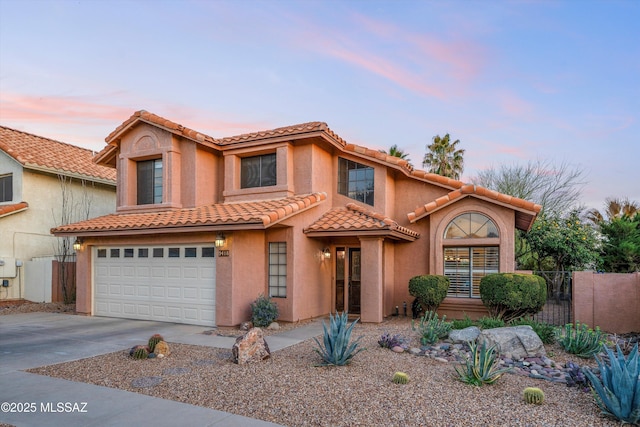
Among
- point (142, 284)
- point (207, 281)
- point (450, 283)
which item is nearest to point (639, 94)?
point (450, 283)

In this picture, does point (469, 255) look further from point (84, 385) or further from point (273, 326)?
point (84, 385)

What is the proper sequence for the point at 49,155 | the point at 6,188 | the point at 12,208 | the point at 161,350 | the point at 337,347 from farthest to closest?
the point at 49,155 < the point at 6,188 < the point at 12,208 < the point at 161,350 < the point at 337,347

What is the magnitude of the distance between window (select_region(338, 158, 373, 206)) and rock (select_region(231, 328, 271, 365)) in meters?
7.69

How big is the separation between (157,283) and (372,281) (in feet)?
21.8

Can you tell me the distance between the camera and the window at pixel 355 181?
582 inches

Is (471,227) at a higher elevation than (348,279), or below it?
higher

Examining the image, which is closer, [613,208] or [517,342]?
[517,342]

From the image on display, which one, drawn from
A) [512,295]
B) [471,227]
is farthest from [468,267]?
[512,295]

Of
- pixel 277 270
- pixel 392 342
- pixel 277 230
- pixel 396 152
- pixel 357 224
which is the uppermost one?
pixel 396 152

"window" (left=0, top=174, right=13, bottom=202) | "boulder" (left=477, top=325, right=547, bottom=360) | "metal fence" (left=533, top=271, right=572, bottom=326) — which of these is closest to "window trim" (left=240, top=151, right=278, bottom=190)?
"boulder" (left=477, top=325, right=547, bottom=360)

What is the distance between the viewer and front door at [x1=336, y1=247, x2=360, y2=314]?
14438 millimetres

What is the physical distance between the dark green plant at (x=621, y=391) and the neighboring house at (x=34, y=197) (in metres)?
18.8

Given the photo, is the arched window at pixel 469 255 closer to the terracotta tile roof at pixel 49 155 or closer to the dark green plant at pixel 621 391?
the dark green plant at pixel 621 391

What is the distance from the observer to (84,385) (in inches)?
259
